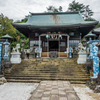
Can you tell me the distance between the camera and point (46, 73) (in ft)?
25.9

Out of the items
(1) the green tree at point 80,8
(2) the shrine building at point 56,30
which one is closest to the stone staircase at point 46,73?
(2) the shrine building at point 56,30

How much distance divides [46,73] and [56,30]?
8.98 meters

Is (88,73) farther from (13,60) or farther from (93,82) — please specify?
(13,60)

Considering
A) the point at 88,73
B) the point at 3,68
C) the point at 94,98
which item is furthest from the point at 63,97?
the point at 3,68

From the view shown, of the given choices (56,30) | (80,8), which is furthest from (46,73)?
(80,8)

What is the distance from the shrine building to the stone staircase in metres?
4.49

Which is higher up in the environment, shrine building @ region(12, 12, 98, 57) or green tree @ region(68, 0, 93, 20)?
green tree @ region(68, 0, 93, 20)

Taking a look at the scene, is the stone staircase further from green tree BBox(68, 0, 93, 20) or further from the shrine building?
green tree BBox(68, 0, 93, 20)

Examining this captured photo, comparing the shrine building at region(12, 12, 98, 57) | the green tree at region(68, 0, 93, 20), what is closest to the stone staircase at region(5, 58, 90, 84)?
the shrine building at region(12, 12, 98, 57)

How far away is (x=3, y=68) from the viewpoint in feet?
26.4

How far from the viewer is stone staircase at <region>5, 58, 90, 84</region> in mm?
7234

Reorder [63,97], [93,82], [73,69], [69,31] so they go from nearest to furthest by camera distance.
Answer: [63,97], [93,82], [73,69], [69,31]

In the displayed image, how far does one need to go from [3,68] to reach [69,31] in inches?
440

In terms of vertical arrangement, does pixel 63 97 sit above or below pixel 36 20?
below
